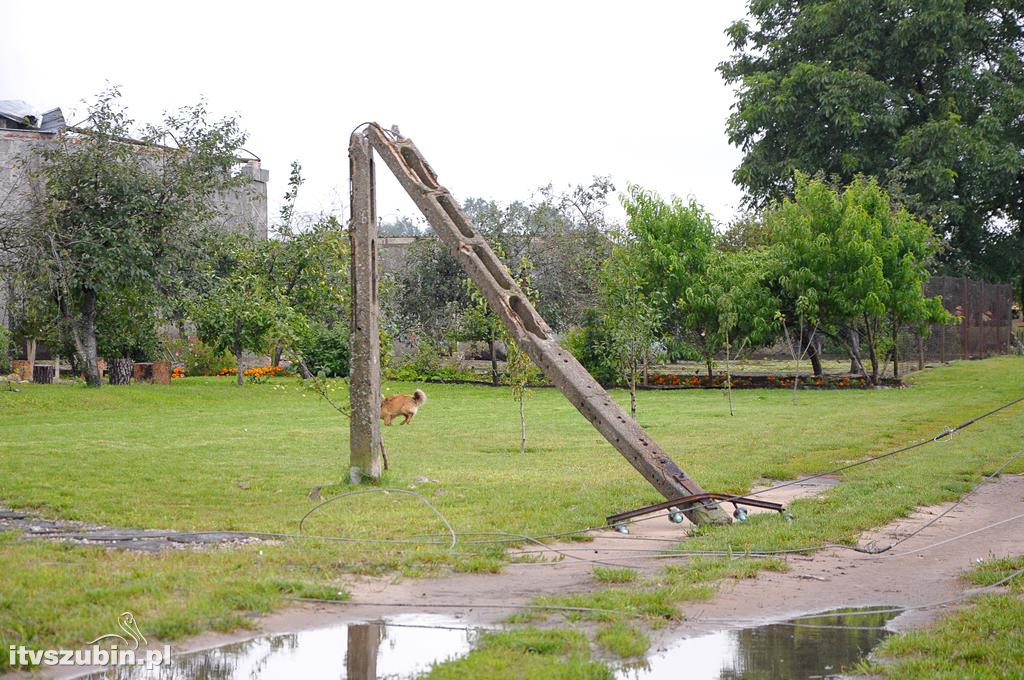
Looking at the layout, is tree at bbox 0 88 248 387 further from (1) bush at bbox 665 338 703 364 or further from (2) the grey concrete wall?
(1) bush at bbox 665 338 703 364

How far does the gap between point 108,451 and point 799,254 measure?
19.7 metres

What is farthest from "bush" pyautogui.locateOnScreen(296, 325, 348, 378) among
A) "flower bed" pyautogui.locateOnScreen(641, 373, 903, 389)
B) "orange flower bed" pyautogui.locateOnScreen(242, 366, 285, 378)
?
"flower bed" pyautogui.locateOnScreen(641, 373, 903, 389)

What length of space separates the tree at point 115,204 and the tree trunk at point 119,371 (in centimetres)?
78

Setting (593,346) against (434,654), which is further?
(593,346)

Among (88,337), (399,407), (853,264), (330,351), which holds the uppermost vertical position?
(853,264)

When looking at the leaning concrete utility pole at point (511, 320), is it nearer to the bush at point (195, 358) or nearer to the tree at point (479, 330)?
the tree at point (479, 330)

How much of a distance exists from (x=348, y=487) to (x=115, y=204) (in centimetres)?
1694

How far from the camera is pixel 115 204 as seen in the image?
82.9 feet

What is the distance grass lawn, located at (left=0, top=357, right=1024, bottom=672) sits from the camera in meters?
6.49

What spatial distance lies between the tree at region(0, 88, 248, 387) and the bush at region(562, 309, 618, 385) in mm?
11086

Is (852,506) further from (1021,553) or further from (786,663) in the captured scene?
(786,663)

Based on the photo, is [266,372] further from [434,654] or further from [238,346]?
[434,654]

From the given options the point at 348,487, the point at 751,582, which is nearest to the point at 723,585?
the point at 751,582

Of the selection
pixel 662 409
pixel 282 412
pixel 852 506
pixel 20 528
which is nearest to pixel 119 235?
pixel 282 412
